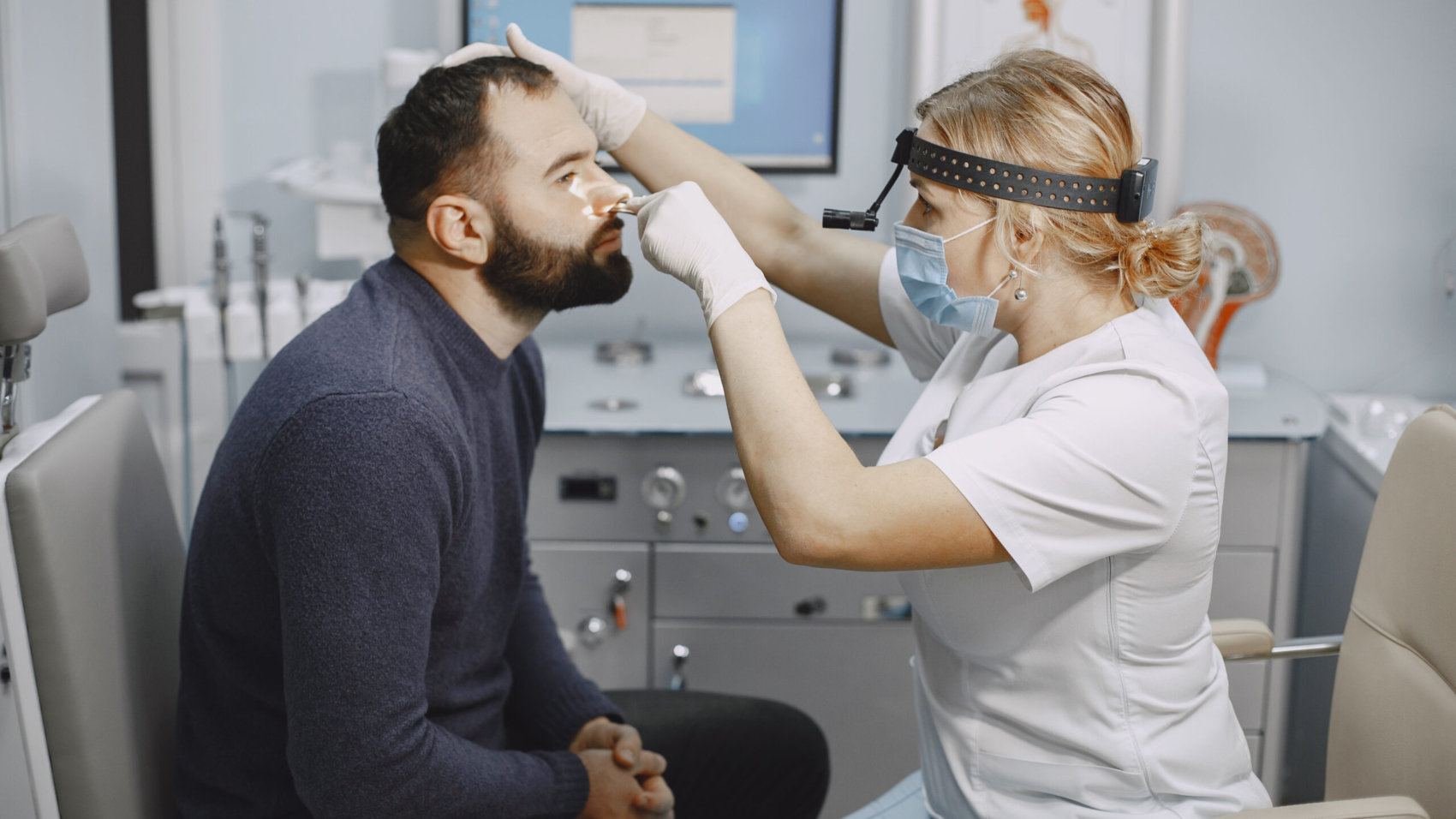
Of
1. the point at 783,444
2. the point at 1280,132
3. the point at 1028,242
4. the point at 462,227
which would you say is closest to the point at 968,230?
the point at 1028,242

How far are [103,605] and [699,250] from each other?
2.15ft

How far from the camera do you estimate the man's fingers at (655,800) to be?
130 centimetres

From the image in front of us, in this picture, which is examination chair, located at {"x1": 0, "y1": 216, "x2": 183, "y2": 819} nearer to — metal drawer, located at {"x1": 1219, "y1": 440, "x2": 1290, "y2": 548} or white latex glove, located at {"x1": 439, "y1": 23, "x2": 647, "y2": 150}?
white latex glove, located at {"x1": 439, "y1": 23, "x2": 647, "y2": 150}

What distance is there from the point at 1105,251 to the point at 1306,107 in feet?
4.87

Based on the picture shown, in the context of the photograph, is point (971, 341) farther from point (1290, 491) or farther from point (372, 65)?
point (372, 65)

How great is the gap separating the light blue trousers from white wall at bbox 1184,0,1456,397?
147cm

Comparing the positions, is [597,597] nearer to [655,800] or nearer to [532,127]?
[655,800]

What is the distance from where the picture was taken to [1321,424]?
6.15 feet

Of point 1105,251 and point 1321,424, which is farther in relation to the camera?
point 1321,424

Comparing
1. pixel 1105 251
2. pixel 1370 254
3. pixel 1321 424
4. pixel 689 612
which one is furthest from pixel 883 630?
pixel 1370 254

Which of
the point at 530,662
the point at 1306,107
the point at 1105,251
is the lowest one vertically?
the point at 530,662

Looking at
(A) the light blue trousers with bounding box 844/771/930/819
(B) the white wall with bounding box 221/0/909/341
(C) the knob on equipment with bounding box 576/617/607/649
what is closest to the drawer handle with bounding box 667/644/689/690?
(C) the knob on equipment with bounding box 576/617/607/649

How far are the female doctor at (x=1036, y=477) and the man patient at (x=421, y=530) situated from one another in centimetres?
18

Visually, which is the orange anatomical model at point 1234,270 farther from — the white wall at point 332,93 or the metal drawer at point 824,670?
the metal drawer at point 824,670
